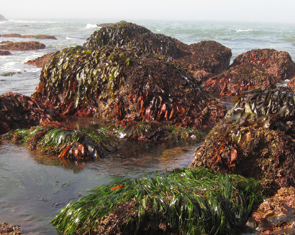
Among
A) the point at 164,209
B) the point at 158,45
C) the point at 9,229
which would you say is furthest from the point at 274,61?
the point at 9,229

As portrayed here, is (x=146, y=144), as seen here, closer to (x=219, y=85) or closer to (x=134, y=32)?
(x=219, y=85)

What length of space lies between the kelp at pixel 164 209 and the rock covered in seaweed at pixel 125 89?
2.93 m

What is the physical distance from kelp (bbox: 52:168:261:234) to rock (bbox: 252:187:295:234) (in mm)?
128

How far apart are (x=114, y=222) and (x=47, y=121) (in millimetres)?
3813

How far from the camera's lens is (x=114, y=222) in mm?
2748

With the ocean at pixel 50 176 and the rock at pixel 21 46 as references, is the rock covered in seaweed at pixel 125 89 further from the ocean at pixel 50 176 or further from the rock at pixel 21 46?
the rock at pixel 21 46

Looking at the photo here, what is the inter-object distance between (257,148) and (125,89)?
3372 mm

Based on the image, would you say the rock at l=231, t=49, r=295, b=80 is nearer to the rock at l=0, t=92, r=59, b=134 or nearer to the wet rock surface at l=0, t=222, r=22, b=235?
the rock at l=0, t=92, r=59, b=134

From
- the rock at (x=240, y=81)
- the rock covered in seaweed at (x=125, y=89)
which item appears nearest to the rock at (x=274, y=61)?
the rock at (x=240, y=81)

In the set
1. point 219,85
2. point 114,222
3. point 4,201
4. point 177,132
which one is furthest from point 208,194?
point 219,85

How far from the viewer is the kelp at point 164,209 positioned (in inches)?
110

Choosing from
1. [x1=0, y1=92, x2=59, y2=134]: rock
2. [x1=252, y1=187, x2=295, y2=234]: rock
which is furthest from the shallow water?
[x1=252, y1=187, x2=295, y2=234]: rock

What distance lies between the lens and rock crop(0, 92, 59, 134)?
5.93 meters

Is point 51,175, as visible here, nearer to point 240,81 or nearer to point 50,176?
point 50,176
